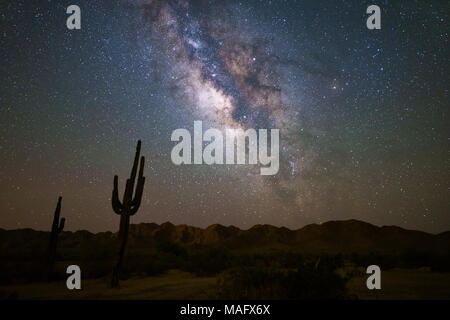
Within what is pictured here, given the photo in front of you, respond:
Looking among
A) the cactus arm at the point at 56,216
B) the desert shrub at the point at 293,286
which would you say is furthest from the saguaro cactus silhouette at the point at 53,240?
the desert shrub at the point at 293,286

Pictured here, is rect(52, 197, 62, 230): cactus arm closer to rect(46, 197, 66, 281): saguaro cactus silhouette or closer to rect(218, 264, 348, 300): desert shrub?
rect(46, 197, 66, 281): saguaro cactus silhouette

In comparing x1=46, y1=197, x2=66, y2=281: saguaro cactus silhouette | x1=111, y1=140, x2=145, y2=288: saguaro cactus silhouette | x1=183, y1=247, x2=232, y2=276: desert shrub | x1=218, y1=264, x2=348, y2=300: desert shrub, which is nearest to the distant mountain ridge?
x1=183, y1=247, x2=232, y2=276: desert shrub

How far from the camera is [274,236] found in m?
58.7

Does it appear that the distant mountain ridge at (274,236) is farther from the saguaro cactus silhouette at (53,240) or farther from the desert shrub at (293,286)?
the desert shrub at (293,286)

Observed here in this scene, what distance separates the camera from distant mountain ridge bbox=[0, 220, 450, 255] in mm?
52094

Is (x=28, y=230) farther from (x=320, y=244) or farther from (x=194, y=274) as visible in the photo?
(x=194, y=274)

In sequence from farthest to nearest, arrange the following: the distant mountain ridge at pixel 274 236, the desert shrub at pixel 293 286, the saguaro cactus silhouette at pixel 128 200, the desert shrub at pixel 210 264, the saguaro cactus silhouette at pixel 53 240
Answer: the distant mountain ridge at pixel 274 236, the desert shrub at pixel 210 264, the saguaro cactus silhouette at pixel 53 240, the saguaro cactus silhouette at pixel 128 200, the desert shrub at pixel 293 286

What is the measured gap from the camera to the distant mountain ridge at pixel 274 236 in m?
52.1

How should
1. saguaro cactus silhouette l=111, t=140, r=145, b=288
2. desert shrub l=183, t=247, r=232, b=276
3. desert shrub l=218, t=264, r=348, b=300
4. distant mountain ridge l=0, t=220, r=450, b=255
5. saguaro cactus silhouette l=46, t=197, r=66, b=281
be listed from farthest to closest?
distant mountain ridge l=0, t=220, r=450, b=255, desert shrub l=183, t=247, r=232, b=276, saguaro cactus silhouette l=46, t=197, r=66, b=281, saguaro cactus silhouette l=111, t=140, r=145, b=288, desert shrub l=218, t=264, r=348, b=300

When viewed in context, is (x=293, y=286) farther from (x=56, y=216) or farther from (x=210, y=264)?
(x=56, y=216)

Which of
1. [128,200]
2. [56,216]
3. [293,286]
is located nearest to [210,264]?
[128,200]

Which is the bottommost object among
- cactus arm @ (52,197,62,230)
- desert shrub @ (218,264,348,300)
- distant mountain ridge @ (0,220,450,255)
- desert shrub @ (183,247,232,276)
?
distant mountain ridge @ (0,220,450,255)

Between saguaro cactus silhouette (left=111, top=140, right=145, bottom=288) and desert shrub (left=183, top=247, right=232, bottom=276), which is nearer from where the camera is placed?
saguaro cactus silhouette (left=111, top=140, right=145, bottom=288)
